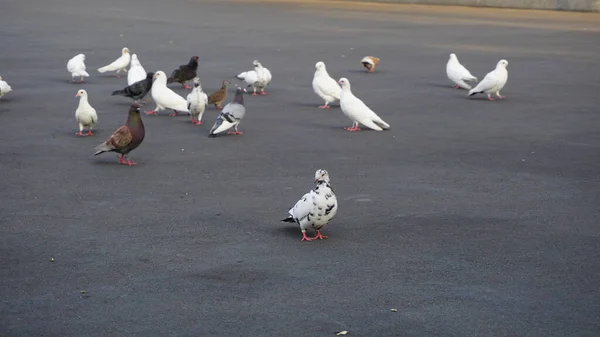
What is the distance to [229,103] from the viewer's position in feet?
47.8

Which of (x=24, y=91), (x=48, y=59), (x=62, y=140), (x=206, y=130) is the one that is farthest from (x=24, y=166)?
(x=48, y=59)

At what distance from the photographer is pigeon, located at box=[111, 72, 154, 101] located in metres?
16.4

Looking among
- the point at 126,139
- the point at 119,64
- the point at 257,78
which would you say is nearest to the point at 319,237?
the point at 126,139

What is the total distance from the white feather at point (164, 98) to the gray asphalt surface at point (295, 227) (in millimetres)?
238

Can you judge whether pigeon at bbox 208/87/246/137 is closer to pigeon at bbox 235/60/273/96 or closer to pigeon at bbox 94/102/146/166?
pigeon at bbox 94/102/146/166

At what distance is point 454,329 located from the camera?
22.1ft

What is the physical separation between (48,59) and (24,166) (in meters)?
11.0

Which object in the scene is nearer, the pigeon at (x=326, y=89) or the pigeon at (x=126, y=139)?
the pigeon at (x=126, y=139)

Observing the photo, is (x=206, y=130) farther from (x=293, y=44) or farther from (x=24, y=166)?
(x=293, y=44)

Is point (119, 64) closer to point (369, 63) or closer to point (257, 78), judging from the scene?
point (257, 78)

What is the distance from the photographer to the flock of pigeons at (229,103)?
866 cm

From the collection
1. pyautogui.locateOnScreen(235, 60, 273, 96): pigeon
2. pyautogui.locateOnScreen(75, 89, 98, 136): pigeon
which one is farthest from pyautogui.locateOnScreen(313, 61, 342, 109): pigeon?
pyautogui.locateOnScreen(75, 89, 98, 136): pigeon

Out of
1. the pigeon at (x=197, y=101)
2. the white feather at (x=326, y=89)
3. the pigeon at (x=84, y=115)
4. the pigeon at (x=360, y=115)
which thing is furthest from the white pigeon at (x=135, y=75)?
the pigeon at (x=360, y=115)

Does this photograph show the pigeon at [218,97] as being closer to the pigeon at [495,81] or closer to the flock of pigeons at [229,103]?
the flock of pigeons at [229,103]
